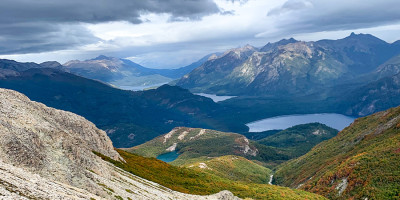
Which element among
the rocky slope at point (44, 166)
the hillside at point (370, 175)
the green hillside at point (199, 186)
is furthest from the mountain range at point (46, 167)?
the hillside at point (370, 175)

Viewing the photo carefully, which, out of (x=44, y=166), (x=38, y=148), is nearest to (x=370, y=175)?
(x=44, y=166)

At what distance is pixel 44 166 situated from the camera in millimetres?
50281

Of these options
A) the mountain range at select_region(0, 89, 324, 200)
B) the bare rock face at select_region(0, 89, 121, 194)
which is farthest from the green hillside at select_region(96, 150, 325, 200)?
the bare rock face at select_region(0, 89, 121, 194)

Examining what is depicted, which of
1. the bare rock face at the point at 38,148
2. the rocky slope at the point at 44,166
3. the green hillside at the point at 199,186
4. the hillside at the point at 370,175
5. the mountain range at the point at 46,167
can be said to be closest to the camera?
the rocky slope at the point at 44,166

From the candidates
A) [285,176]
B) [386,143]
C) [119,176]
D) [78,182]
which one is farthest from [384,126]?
[78,182]

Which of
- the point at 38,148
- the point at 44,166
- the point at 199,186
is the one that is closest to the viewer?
the point at 44,166

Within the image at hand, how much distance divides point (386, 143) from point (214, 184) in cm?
8553

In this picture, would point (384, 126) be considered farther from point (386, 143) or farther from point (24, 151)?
point (24, 151)

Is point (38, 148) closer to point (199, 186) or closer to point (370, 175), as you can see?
point (199, 186)

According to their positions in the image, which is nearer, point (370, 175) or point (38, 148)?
point (38, 148)

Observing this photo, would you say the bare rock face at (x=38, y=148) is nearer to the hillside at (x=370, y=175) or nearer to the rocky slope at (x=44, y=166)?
the rocky slope at (x=44, y=166)

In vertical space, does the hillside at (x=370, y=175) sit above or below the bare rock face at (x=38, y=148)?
below

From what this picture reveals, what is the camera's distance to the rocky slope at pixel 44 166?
37.8 m

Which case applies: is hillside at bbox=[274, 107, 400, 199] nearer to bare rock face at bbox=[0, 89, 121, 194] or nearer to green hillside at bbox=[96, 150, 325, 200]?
green hillside at bbox=[96, 150, 325, 200]
